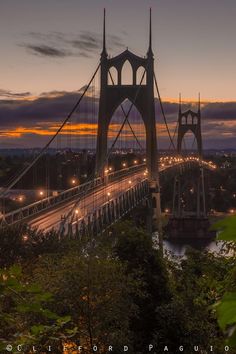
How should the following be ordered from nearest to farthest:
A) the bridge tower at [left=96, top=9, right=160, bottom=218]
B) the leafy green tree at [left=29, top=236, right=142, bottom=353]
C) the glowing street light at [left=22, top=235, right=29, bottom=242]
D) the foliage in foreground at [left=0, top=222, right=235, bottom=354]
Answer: the foliage in foreground at [left=0, top=222, right=235, bottom=354] → the leafy green tree at [left=29, top=236, right=142, bottom=353] → the glowing street light at [left=22, top=235, right=29, bottom=242] → the bridge tower at [left=96, top=9, right=160, bottom=218]

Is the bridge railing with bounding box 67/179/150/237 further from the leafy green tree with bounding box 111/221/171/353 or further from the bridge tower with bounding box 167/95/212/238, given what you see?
the bridge tower with bounding box 167/95/212/238

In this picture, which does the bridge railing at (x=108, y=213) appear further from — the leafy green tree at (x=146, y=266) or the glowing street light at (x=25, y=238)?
the leafy green tree at (x=146, y=266)

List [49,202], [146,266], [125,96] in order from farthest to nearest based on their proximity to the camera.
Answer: [125,96]
[49,202]
[146,266]

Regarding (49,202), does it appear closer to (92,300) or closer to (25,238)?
(25,238)

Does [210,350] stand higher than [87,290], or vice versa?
[87,290]

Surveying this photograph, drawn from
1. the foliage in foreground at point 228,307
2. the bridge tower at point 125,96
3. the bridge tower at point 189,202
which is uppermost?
the bridge tower at point 125,96

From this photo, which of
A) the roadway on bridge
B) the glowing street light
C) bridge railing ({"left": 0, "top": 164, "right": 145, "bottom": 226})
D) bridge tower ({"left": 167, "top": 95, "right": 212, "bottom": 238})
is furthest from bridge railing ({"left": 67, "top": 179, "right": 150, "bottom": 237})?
bridge tower ({"left": 167, "top": 95, "right": 212, "bottom": 238})

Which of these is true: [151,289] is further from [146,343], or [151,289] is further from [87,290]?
[87,290]

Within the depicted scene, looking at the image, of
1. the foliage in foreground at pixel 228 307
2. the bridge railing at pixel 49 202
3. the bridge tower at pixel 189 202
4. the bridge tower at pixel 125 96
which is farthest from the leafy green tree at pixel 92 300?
the bridge tower at pixel 189 202

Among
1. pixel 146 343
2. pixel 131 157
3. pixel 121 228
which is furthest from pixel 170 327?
pixel 131 157

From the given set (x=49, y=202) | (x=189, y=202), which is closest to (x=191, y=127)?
(x=189, y=202)

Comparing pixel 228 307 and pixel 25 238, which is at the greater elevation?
pixel 228 307
